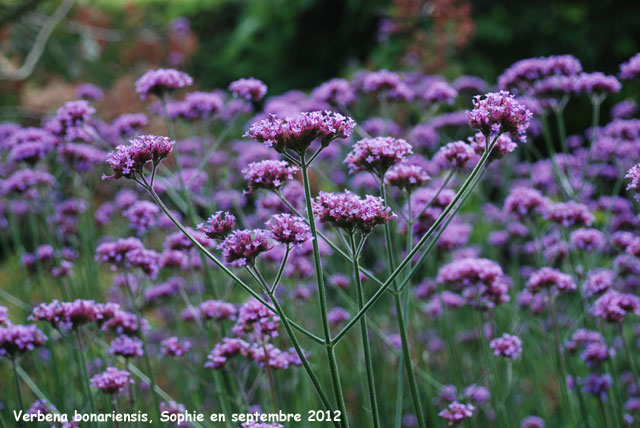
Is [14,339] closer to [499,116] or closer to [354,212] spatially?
[354,212]

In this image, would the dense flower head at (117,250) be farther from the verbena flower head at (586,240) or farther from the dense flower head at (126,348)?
the verbena flower head at (586,240)

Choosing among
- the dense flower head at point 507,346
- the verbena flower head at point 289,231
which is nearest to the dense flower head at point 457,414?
the dense flower head at point 507,346

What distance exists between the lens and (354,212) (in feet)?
5.66

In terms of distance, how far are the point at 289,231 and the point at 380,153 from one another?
50 centimetres

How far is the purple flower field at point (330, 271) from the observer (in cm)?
179

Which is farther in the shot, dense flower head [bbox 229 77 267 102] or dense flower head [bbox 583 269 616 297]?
dense flower head [bbox 229 77 267 102]

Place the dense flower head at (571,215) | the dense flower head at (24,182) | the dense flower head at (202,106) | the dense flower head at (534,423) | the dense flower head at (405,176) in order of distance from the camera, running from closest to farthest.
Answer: the dense flower head at (405,176)
the dense flower head at (571,215)
the dense flower head at (534,423)
the dense flower head at (202,106)
the dense flower head at (24,182)

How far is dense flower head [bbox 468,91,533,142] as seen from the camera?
1740 mm

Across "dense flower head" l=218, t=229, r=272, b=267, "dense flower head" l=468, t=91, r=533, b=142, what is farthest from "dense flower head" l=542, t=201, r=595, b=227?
"dense flower head" l=218, t=229, r=272, b=267

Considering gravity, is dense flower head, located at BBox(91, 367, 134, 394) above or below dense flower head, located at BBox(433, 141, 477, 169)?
below

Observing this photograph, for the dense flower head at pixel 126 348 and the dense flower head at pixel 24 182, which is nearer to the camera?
the dense flower head at pixel 126 348

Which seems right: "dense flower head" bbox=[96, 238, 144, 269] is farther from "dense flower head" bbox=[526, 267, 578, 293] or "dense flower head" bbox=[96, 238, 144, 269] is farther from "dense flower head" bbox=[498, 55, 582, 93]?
"dense flower head" bbox=[498, 55, 582, 93]

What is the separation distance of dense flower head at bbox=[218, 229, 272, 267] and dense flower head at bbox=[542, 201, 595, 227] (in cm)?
174

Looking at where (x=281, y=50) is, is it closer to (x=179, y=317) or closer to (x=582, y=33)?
(x=582, y=33)
